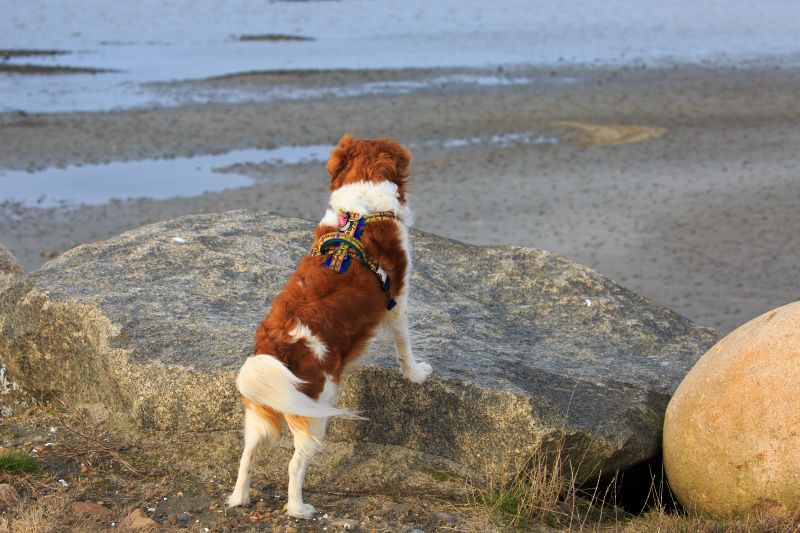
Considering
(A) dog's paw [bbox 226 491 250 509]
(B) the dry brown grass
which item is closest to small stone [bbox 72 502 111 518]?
(A) dog's paw [bbox 226 491 250 509]

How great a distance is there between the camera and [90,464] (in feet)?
15.7

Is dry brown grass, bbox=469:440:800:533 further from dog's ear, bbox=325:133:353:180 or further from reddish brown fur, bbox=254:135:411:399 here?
dog's ear, bbox=325:133:353:180

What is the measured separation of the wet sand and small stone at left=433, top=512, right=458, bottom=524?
6174 millimetres

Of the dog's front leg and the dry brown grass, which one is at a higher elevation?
the dog's front leg

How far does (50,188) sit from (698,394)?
1197 centimetres

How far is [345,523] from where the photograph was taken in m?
4.28

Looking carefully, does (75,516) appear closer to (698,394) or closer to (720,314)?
(698,394)

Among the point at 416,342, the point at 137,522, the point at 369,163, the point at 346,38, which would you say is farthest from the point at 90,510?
the point at 346,38

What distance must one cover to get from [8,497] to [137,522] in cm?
69

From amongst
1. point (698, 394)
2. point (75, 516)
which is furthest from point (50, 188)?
point (698, 394)

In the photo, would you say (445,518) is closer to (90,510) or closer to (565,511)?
(565,511)

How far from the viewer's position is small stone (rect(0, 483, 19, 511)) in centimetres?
437

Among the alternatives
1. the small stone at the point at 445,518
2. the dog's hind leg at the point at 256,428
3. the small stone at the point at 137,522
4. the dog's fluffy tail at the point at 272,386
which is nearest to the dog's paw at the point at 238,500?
the dog's hind leg at the point at 256,428

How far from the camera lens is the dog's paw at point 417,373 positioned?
4895 mm
